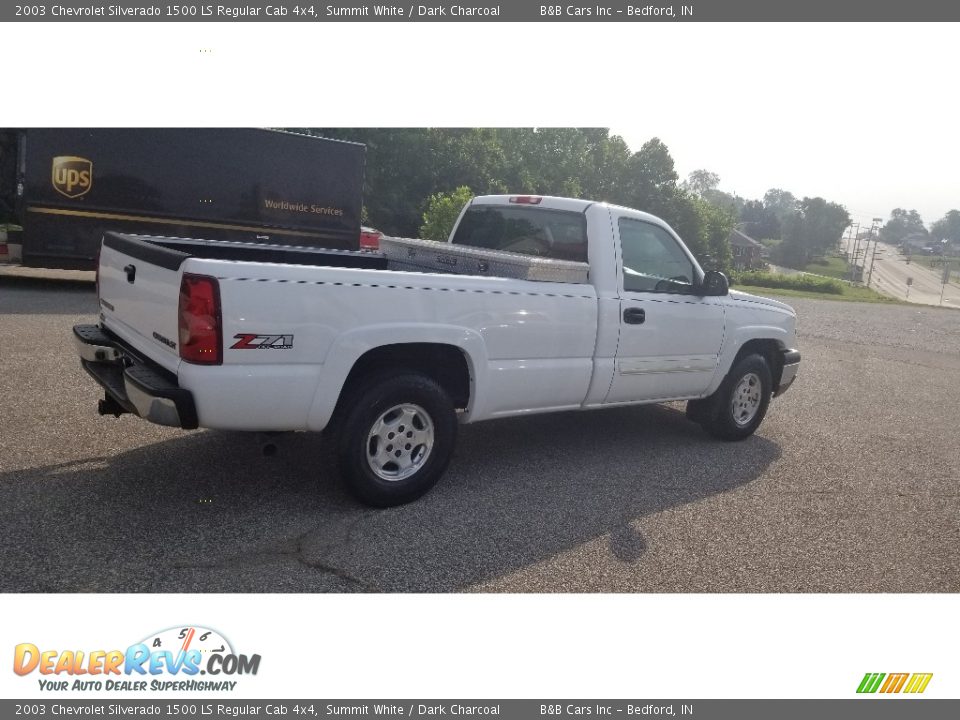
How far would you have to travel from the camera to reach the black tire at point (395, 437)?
4363mm

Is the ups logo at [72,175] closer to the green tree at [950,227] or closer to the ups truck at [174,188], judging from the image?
the ups truck at [174,188]

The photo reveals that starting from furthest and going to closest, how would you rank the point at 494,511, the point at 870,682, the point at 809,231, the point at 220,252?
the point at 809,231 < the point at 220,252 < the point at 494,511 < the point at 870,682

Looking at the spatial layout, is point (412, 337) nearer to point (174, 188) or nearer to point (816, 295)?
point (174, 188)

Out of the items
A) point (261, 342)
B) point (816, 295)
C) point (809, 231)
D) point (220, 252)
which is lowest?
point (816, 295)

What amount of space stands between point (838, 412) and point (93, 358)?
743 cm

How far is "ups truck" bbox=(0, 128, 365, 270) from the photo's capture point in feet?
42.2

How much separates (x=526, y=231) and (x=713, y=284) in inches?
60.5

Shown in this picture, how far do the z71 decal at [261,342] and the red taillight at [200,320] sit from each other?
0.09 m

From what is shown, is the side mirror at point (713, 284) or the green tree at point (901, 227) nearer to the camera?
the side mirror at point (713, 284)

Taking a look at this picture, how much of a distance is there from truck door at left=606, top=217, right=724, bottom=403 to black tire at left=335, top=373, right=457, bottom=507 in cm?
156

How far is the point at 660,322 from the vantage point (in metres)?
5.85

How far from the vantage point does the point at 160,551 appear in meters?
3.88

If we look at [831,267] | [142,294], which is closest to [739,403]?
[142,294]

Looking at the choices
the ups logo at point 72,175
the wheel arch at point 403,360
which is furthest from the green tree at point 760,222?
the wheel arch at point 403,360
